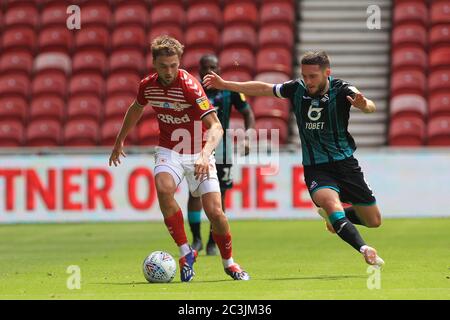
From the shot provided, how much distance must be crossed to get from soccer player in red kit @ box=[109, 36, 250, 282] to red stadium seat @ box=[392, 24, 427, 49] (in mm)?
12179

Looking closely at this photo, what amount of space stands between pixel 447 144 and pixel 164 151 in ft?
34.4

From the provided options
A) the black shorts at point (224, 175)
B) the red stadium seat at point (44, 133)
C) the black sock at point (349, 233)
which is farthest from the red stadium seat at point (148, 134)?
the black sock at point (349, 233)

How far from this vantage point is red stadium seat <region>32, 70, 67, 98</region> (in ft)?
70.2

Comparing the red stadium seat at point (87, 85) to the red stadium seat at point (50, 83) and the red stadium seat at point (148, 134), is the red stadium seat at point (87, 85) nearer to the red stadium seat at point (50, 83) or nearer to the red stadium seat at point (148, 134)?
the red stadium seat at point (50, 83)

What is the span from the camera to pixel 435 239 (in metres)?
14.2

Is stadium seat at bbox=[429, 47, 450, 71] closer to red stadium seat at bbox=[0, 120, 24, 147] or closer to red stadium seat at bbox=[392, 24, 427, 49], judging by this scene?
red stadium seat at bbox=[392, 24, 427, 49]

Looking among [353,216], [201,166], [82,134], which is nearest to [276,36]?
[82,134]

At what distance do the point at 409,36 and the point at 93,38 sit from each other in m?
6.08

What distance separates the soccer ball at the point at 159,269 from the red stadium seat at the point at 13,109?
12036 millimetres

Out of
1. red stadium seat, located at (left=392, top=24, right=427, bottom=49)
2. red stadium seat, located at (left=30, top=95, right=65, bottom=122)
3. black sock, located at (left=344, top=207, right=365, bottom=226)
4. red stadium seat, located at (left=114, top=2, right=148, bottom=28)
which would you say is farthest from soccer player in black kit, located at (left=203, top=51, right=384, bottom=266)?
red stadium seat, located at (left=114, top=2, right=148, bottom=28)

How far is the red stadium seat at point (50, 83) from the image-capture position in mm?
21391

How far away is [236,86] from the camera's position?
10078 mm
